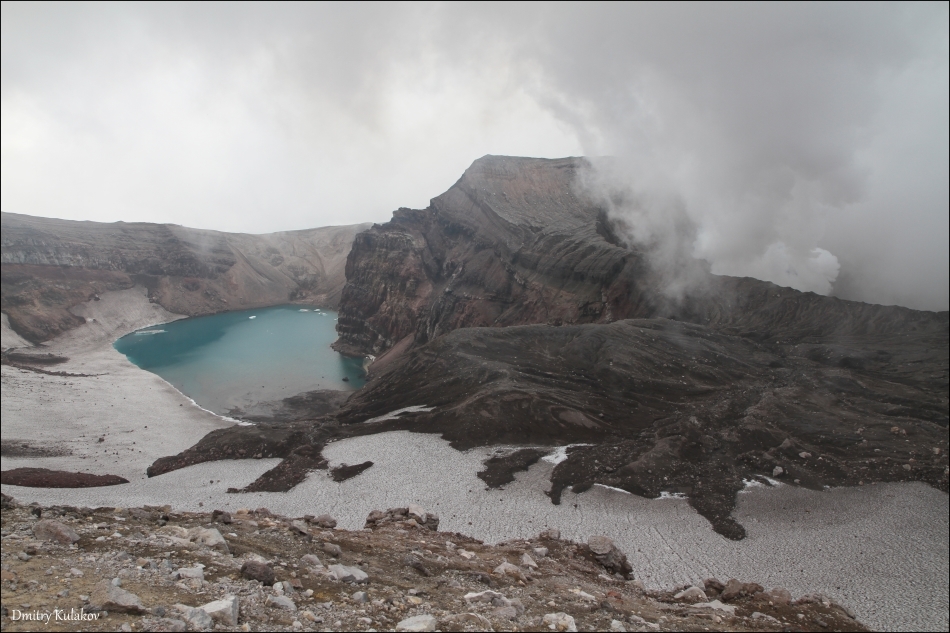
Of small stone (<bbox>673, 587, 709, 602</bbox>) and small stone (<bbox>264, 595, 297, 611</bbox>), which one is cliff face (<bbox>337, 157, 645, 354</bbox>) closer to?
small stone (<bbox>673, 587, 709, 602</bbox>)

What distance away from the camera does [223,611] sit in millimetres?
6625

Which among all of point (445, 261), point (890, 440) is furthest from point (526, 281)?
point (890, 440)

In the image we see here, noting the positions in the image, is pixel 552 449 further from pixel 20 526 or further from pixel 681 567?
pixel 20 526

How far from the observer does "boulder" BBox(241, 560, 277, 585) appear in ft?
28.4

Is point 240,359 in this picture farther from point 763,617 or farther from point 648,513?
point 763,617

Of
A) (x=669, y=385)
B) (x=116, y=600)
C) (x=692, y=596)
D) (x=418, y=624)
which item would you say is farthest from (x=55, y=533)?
(x=669, y=385)

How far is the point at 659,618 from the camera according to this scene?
10.9 m

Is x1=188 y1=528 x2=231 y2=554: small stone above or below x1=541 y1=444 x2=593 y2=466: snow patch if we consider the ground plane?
above

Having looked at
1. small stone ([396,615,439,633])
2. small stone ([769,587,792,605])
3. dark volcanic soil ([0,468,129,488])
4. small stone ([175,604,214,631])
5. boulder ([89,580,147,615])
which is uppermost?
boulder ([89,580,147,615])

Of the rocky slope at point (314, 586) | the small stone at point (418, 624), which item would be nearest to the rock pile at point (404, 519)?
the rocky slope at point (314, 586)

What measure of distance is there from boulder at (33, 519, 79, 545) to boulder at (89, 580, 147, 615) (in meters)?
3.76

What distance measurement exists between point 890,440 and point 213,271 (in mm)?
152314

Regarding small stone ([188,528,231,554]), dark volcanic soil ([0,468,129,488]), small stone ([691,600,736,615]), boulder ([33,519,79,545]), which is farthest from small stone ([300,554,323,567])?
dark volcanic soil ([0,468,129,488])

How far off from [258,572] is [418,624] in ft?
10.9
